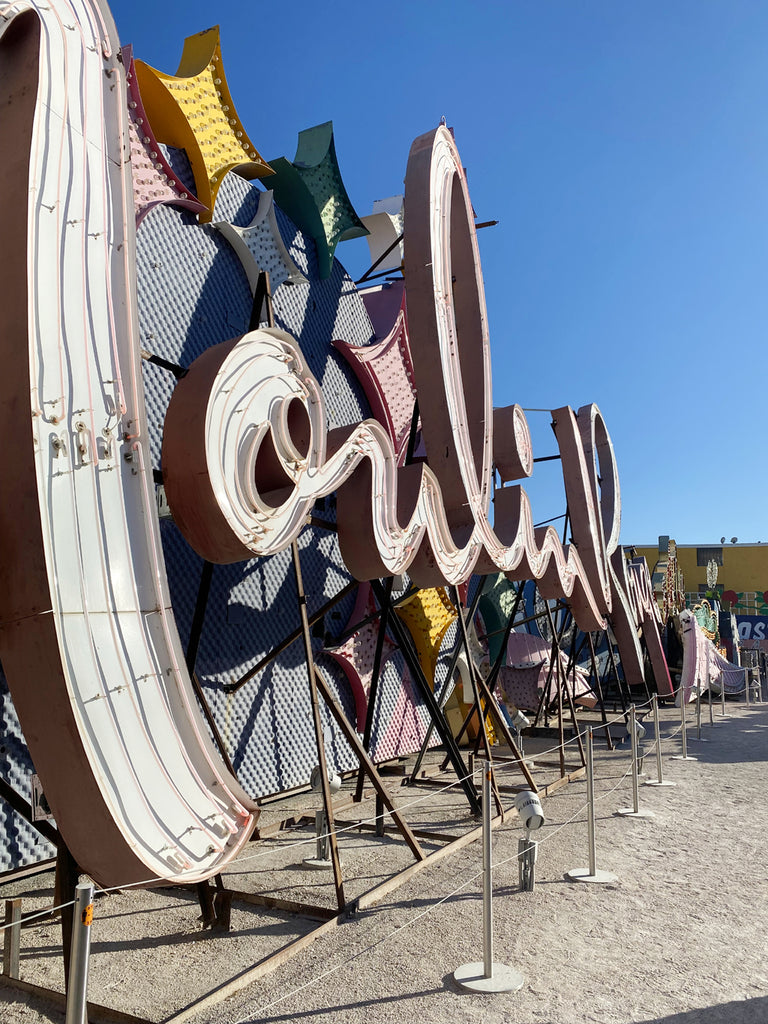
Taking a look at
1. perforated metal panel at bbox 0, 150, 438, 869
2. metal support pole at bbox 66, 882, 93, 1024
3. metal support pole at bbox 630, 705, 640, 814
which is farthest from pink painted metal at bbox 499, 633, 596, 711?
metal support pole at bbox 66, 882, 93, 1024

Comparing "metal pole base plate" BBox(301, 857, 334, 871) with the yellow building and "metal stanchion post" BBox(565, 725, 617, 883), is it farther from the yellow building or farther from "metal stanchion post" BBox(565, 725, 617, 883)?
the yellow building

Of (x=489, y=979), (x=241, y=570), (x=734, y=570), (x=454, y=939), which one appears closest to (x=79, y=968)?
(x=489, y=979)

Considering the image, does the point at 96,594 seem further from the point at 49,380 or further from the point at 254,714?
the point at 254,714

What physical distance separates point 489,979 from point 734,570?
49.3 metres

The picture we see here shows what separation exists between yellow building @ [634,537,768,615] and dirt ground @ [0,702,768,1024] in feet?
139

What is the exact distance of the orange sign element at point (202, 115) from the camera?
26.5 feet

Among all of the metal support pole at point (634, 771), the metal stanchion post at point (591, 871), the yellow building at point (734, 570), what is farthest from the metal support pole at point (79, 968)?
the yellow building at point (734, 570)

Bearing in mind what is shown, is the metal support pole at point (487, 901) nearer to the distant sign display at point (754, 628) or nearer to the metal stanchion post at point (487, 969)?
the metal stanchion post at point (487, 969)

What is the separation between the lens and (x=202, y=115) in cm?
851

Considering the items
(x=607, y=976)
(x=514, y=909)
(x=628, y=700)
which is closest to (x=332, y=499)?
(x=514, y=909)

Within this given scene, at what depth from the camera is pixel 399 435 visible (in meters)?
11.8

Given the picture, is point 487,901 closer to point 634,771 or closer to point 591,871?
point 591,871

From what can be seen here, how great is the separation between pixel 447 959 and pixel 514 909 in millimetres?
1160

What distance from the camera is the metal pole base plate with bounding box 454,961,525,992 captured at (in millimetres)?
4734
